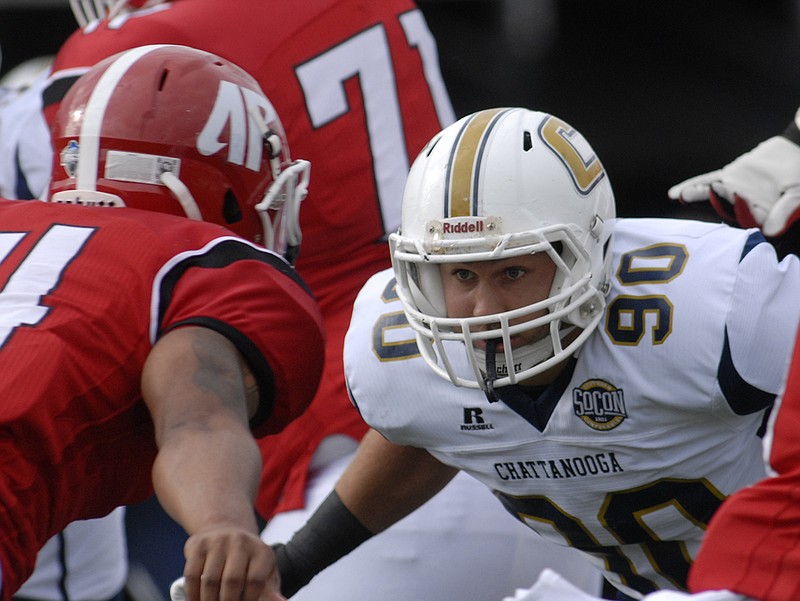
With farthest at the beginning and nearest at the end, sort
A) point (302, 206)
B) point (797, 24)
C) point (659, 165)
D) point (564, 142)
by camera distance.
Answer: point (659, 165) → point (797, 24) → point (302, 206) → point (564, 142)

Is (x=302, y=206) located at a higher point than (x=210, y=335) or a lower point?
lower

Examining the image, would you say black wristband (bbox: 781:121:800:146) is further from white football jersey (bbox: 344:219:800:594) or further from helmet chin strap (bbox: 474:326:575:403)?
helmet chin strap (bbox: 474:326:575:403)

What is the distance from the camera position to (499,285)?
2.19 meters

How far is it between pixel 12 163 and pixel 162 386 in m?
2.01

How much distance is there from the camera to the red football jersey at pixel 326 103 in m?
3.13

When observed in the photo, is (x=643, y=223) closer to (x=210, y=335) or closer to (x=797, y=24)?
(x=210, y=335)

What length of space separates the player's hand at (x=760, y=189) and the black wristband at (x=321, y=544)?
3.14 ft

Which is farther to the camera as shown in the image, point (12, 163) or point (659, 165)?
point (659, 165)

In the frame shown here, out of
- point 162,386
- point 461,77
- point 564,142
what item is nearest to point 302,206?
point 564,142

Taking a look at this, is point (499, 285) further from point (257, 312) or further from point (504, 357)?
point (257, 312)

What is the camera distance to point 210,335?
210 cm

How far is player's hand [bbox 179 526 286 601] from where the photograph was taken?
1730 millimetres

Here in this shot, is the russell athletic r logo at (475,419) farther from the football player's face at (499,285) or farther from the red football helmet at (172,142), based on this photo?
the red football helmet at (172,142)

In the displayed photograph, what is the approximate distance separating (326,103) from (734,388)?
1.38m
